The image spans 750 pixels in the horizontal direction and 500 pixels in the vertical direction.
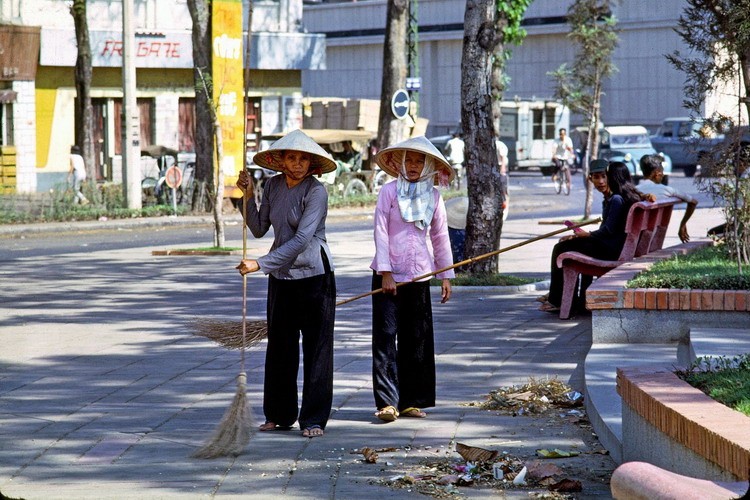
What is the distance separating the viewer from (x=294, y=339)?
7340mm

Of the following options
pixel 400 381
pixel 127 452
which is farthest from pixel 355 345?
pixel 127 452

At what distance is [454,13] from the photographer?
200ft

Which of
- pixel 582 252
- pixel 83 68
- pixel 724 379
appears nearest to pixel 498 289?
pixel 582 252

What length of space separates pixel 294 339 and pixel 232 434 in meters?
0.82

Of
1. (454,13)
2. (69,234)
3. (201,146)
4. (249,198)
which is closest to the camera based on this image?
(249,198)

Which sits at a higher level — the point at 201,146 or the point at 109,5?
the point at 109,5

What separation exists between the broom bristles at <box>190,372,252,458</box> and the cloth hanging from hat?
59.6 inches

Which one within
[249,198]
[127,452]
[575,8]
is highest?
[575,8]

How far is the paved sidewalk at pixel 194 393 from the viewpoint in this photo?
20.2 ft

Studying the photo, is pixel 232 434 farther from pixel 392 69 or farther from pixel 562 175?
pixel 562 175

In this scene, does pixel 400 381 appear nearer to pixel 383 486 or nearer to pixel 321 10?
pixel 383 486

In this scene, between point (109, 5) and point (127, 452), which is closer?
point (127, 452)

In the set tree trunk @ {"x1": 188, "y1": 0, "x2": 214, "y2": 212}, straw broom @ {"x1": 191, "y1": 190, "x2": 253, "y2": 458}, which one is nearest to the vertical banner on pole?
tree trunk @ {"x1": 188, "y1": 0, "x2": 214, "y2": 212}

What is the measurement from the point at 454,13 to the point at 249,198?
54791 mm
